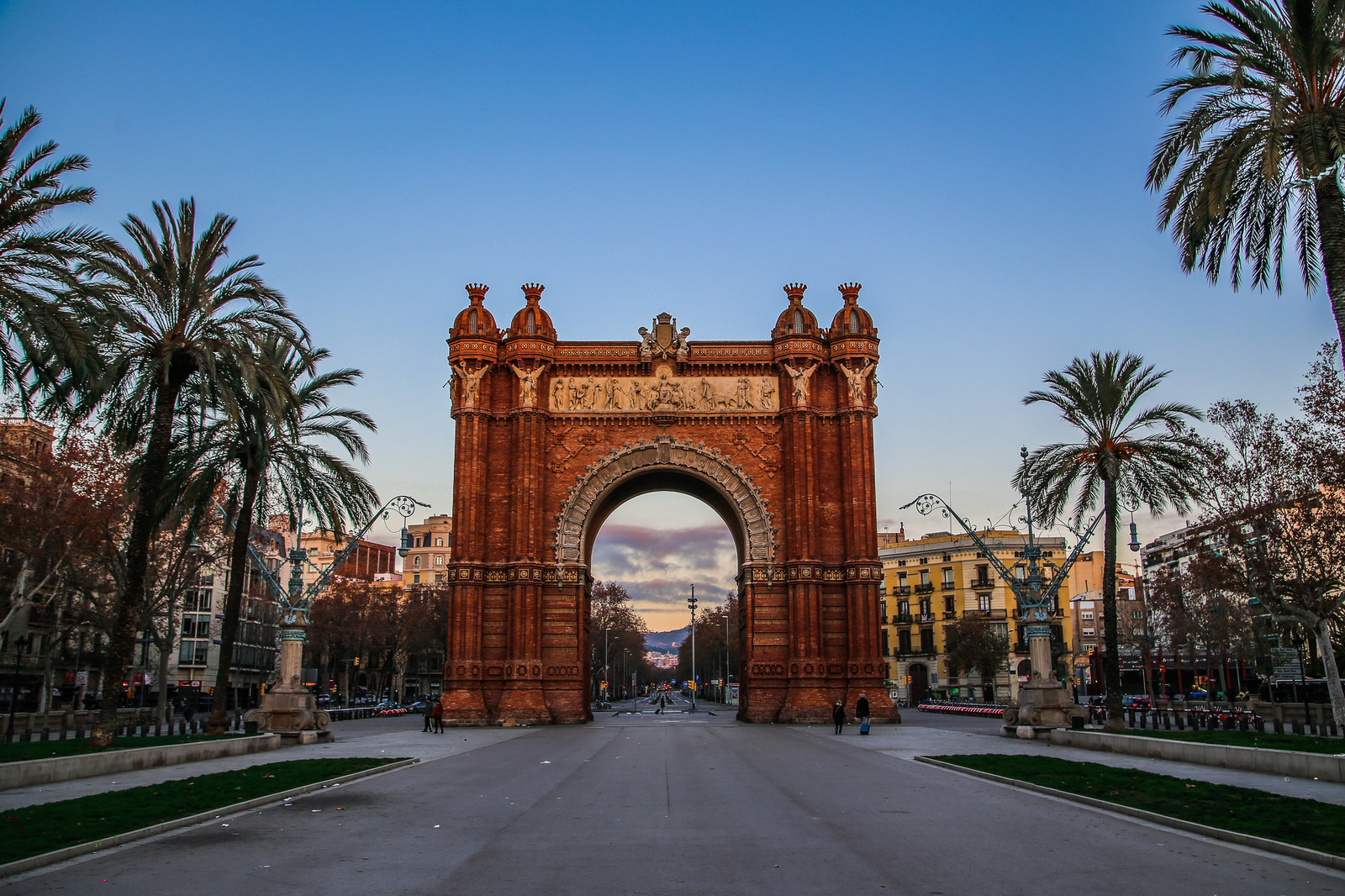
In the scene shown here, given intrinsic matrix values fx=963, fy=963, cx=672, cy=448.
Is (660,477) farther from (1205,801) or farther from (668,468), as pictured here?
(1205,801)

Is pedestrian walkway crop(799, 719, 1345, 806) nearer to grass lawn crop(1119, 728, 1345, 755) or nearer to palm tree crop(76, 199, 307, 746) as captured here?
grass lawn crop(1119, 728, 1345, 755)

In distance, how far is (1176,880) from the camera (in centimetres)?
842

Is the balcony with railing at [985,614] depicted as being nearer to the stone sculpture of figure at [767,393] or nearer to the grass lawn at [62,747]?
the stone sculpture of figure at [767,393]

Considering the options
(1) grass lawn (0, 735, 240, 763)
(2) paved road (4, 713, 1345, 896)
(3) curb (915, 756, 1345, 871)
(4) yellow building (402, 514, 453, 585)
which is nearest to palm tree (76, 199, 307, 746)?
(1) grass lawn (0, 735, 240, 763)

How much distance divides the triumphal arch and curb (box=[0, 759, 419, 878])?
2240 centimetres

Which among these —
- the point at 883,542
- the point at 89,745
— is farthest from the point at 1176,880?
the point at 883,542

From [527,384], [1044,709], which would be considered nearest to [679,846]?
[1044,709]

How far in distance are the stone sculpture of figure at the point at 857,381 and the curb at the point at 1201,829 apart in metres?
25.9

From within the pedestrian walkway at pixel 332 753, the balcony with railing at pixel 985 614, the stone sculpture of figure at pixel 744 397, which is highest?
the stone sculpture of figure at pixel 744 397

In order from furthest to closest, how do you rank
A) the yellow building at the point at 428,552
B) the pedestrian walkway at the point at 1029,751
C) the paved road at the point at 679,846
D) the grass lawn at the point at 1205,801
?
the yellow building at the point at 428,552, the pedestrian walkway at the point at 1029,751, the grass lawn at the point at 1205,801, the paved road at the point at 679,846

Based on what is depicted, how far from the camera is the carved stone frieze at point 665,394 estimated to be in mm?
41906

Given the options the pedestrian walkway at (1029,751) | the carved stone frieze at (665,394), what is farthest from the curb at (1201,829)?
the carved stone frieze at (665,394)

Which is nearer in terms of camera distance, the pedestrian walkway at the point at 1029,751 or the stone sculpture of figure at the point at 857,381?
the pedestrian walkway at the point at 1029,751

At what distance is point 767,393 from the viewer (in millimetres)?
42062
